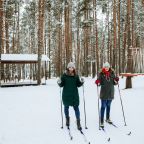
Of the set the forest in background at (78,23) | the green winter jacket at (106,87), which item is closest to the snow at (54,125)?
the green winter jacket at (106,87)

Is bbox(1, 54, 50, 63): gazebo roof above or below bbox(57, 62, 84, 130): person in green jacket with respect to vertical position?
above

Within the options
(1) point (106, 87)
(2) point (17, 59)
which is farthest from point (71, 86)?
(2) point (17, 59)

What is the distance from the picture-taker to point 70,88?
8.99 m

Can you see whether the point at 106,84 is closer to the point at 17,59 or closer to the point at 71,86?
the point at 71,86

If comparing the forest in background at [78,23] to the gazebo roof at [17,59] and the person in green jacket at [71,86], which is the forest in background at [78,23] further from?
the person in green jacket at [71,86]

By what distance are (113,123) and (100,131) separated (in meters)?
1.16

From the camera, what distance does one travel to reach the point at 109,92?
9375 millimetres

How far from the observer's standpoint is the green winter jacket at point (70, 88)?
8.98 m

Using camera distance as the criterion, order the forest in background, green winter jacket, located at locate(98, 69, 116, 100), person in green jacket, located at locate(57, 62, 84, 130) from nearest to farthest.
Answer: person in green jacket, located at locate(57, 62, 84, 130) → green winter jacket, located at locate(98, 69, 116, 100) → the forest in background

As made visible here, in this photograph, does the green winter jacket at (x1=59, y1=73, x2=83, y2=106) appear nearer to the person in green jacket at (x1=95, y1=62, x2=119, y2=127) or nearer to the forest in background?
the person in green jacket at (x1=95, y1=62, x2=119, y2=127)

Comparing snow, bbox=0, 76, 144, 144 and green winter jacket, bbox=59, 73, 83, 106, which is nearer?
snow, bbox=0, 76, 144, 144

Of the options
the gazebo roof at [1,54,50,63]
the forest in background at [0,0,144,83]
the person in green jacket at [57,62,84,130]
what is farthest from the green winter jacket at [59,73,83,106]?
the gazebo roof at [1,54,50,63]

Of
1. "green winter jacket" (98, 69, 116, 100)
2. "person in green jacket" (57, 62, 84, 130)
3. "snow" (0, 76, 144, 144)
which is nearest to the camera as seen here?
"snow" (0, 76, 144, 144)

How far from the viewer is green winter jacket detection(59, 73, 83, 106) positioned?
8.98m
